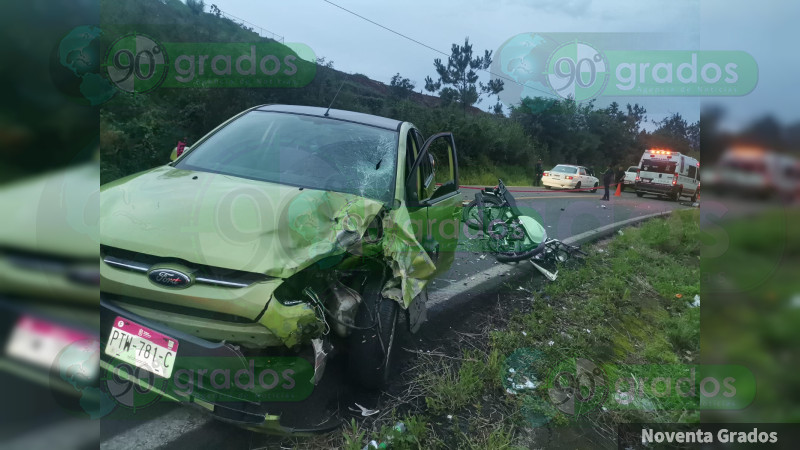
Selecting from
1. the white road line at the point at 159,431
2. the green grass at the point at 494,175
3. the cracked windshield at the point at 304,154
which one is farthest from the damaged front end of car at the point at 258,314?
the green grass at the point at 494,175

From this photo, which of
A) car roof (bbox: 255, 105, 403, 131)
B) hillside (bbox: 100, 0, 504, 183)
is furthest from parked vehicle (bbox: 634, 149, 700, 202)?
car roof (bbox: 255, 105, 403, 131)

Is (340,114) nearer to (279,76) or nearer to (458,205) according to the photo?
(458,205)

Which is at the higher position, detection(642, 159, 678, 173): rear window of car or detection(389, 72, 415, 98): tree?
detection(389, 72, 415, 98): tree

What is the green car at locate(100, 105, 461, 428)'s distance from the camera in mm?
1977

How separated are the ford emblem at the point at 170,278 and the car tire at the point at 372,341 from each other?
2.96 feet

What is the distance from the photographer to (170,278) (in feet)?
6.53

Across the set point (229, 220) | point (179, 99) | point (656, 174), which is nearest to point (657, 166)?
point (656, 174)

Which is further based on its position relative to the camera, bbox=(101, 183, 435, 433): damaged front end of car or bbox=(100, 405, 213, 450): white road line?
bbox=(100, 405, 213, 450): white road line

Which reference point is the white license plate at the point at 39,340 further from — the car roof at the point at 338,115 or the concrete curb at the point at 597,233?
the concrete curb at the point at 597,233

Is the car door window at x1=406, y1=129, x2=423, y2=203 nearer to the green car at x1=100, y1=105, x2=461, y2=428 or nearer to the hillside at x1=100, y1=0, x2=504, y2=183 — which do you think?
the green car at x1=100, y1=105, x2=461, y2=428

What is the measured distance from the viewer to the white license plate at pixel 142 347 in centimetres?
191

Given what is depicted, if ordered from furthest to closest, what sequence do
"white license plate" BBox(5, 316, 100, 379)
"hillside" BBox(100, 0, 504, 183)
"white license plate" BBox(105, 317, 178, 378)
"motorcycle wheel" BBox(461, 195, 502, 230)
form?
"hillside" BBox(100, 0, 504, 183) < "motorcycle wheel" BBox(461, 195, 502, 230) < "white license plate" BBox(105, 317, 178, 378) < "white license plate" BBox(5, 316, 100, 379)

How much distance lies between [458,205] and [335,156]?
1616 mm

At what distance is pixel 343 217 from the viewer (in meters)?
2.54
